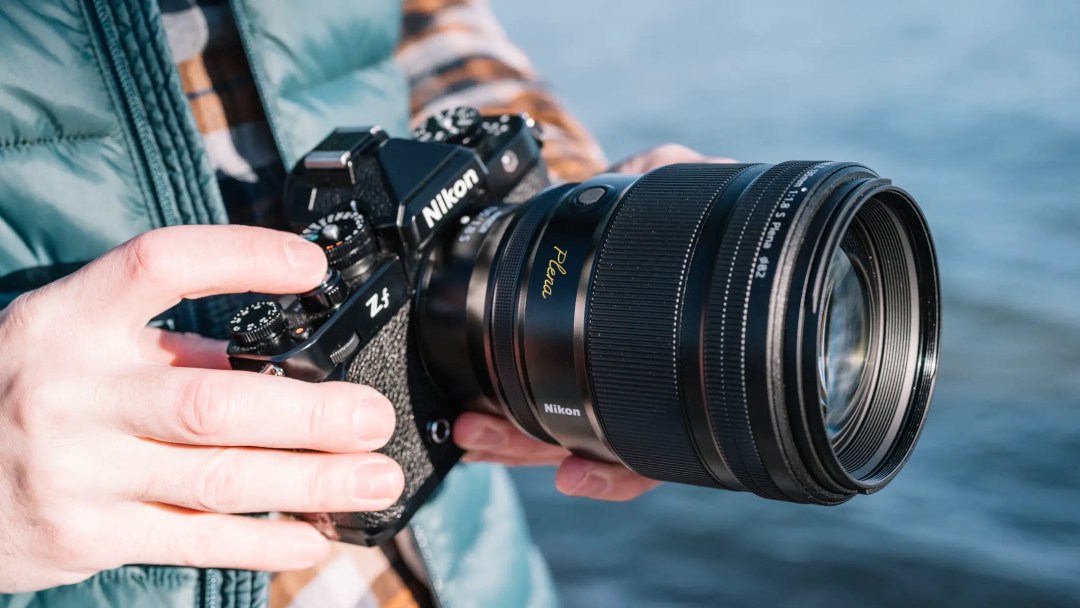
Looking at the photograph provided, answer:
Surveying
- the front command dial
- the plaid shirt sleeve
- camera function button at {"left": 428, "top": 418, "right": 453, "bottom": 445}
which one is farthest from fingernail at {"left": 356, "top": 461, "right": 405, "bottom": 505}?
the plaid shirt sleeve

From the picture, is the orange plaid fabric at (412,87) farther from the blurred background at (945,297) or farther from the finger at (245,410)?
the blurred background at (945,297)

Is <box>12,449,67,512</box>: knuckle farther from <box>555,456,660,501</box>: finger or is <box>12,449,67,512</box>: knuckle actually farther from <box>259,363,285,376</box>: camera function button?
<box>555,456,660,501</box>: finger

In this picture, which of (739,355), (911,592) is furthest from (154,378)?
(911,592)

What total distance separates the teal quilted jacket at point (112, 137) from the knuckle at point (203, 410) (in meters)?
0.18

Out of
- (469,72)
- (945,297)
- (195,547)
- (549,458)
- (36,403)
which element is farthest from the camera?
(945,297)

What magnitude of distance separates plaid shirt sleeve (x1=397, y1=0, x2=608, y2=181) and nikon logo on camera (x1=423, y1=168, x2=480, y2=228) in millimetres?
311

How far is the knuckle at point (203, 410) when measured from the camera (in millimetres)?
640

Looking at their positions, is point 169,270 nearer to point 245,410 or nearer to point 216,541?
point 245,410

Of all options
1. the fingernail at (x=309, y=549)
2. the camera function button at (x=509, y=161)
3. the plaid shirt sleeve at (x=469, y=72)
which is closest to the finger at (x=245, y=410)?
the fingernail at (x=309, y=549)

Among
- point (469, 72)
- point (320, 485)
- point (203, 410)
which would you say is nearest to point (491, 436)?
point (320, 485)

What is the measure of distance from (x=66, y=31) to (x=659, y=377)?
0.52m

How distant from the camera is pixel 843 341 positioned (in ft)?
2.59

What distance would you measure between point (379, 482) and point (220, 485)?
0.12 metres

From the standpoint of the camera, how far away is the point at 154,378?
64 cm
